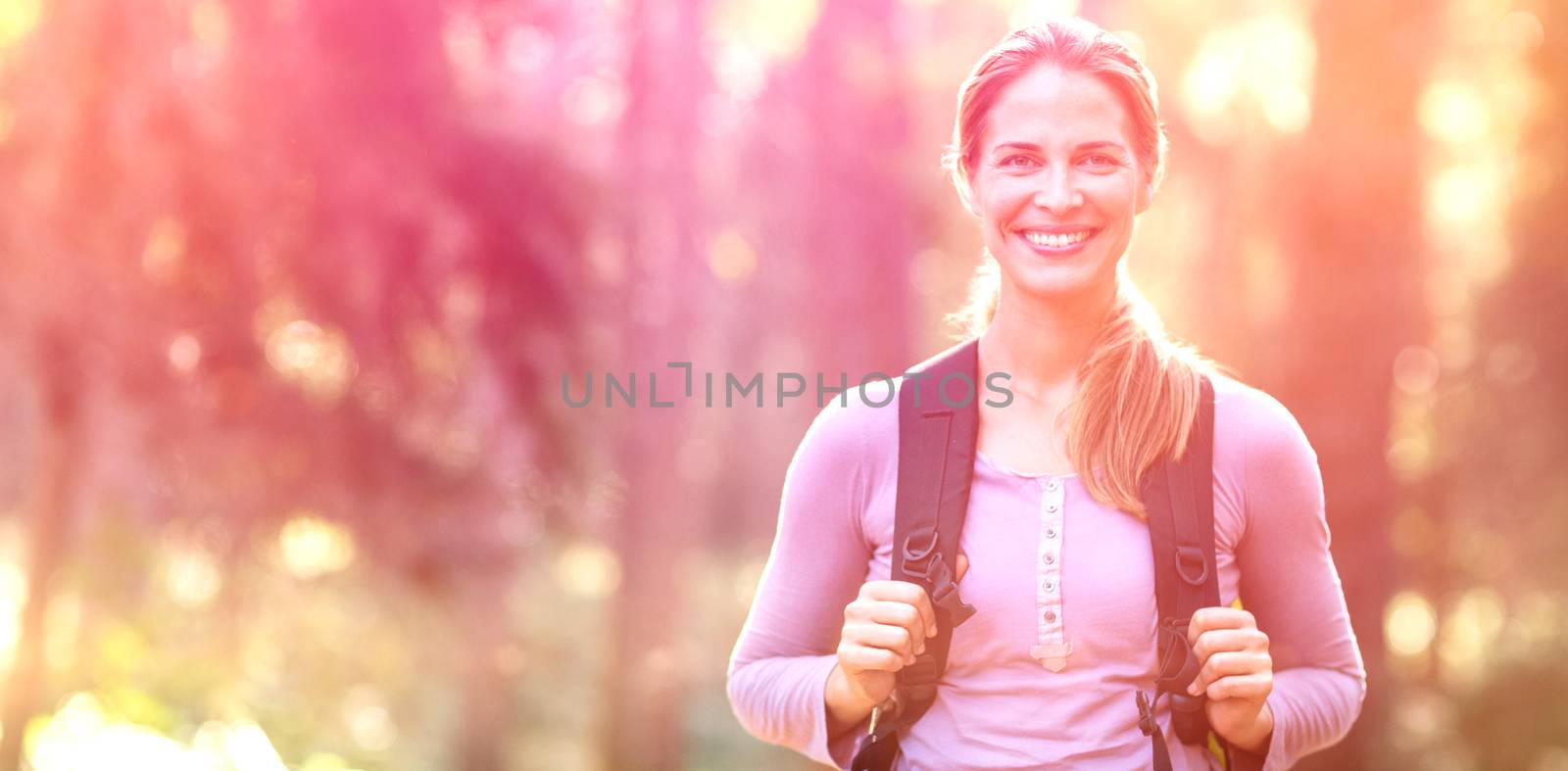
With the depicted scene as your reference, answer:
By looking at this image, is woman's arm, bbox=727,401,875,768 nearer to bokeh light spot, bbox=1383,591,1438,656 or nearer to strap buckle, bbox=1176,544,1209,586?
strap buckle, bbox=1176,544,1209,586

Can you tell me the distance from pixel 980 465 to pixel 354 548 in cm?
564

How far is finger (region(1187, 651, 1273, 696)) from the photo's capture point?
1666 mm

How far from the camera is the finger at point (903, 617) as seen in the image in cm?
170

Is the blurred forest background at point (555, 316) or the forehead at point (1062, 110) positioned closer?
the forehead at point (1062, 110)

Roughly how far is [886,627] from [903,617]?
1.0 inches

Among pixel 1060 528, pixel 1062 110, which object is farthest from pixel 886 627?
pixel 1062 110

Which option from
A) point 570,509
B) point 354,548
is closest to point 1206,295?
point 570,509

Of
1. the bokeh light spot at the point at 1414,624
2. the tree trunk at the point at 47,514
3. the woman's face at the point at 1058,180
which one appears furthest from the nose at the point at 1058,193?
the bokeh light spot at the point at 1414,624

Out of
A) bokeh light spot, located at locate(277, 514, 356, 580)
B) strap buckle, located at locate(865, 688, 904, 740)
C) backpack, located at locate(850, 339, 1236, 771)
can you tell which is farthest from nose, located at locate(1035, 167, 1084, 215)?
bokeh light spot, located at locate(277, 514, 356, 580)

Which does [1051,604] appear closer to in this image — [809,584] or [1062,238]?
[809,584]

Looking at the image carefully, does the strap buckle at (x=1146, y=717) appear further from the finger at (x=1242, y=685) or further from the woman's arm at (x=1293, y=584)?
the woman's arm at (x=1293, y=584)

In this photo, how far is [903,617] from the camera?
1.70m

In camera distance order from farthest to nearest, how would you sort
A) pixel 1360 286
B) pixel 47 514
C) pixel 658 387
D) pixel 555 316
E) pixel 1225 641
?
1. pixel 658 387
2. pixel 555 316
3. pixel 1360 286
4. pixel 47 514
5. pixel 1225 641

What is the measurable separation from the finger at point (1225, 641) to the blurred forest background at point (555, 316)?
358 centimetres
